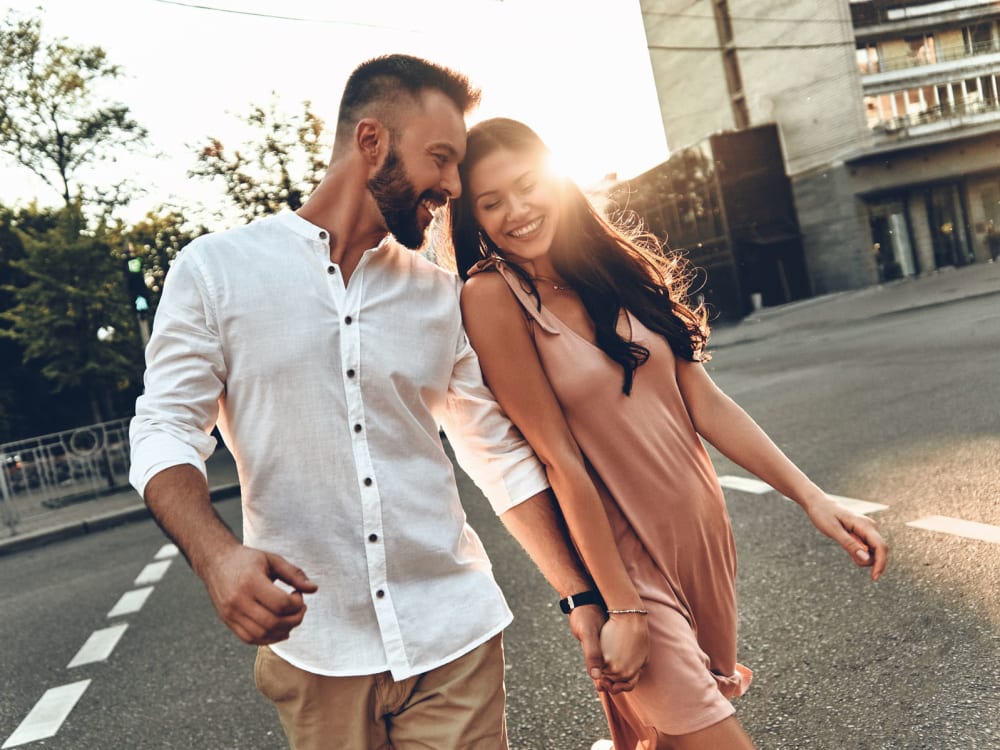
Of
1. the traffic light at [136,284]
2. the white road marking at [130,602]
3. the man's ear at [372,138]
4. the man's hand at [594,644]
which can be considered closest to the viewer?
the man's hand at [594,644]

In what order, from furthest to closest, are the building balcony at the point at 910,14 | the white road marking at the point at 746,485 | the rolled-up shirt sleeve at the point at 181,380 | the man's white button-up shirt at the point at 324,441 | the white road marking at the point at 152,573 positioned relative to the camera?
1. the building balcony at the point at 910,14
2. the white road marking at the point at 152,573
3. the white road marking at the point at 746,485
4. the man's white button-up shirt at the point at 324,441
5. the rolled-up shirt sleeve at the point at 181,380

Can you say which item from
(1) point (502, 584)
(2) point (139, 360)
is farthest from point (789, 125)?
(1) point (502, 584)

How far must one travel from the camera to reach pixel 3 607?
24.7 feet

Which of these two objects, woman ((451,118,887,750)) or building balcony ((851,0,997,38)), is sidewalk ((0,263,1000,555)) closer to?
woman ((451,118,887,750))

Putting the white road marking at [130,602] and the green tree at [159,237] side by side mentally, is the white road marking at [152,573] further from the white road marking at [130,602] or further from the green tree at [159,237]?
the green tree at [159,237]

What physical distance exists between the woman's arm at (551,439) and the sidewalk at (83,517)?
34.4ft

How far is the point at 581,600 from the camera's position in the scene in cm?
192

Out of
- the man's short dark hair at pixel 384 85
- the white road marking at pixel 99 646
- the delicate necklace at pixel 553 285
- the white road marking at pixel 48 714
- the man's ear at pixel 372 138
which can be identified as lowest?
the white road marking at pixel 99 646

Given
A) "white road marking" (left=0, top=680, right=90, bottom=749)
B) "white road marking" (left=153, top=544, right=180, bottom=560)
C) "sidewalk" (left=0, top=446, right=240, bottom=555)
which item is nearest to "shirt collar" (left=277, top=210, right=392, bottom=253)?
"white road marking" (left=0, top=680, right=90, bottom=749)

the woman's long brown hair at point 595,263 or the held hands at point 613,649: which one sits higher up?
the woman's long brown hair at point 595,263

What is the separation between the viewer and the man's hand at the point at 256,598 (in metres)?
1.34

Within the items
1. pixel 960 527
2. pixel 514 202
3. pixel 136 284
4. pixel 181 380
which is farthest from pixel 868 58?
pixel 181 380

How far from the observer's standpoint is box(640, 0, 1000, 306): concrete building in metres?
36.5

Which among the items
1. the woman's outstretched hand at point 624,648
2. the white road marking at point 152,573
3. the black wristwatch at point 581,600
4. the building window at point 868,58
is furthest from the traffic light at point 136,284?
the building window at point 868,58
